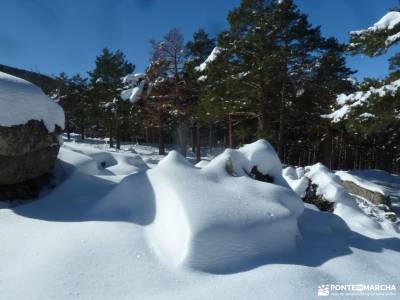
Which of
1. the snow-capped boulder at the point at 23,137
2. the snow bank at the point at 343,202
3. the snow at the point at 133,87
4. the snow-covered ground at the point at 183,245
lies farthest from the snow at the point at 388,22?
the snow at the point at 133,87

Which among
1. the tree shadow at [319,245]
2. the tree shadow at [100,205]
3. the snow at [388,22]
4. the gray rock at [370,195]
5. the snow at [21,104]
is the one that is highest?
the snow at [388,22]

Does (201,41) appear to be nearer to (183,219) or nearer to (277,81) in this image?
(277,81)

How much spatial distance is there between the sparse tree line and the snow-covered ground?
5.15 meters

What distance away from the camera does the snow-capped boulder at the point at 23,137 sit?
181 inches

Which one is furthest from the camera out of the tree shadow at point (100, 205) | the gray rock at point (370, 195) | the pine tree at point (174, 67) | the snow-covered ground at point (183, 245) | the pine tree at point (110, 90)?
the pine tree at point (110, 90)

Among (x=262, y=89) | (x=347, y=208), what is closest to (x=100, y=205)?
(x=347, y=208)

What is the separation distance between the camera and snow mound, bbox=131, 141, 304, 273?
9.50ft

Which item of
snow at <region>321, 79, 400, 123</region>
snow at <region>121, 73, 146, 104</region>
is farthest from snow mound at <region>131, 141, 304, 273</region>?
snow at <region>121, 73, 146, 104</region>

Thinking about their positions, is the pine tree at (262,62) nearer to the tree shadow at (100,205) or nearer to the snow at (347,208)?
the snow at (347,208)

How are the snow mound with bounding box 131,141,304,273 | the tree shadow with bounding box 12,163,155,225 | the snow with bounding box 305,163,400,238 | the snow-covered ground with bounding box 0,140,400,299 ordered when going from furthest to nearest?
the snow with bounding box 305,163,400,238 → the tree shadow with bounding box 12,163,155,225 → the snow mound with bounding box 131,141,304,273 → the snow-covered ground with bounding box 0,140,400,299

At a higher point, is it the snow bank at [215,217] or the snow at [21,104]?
the snow at [21,104]

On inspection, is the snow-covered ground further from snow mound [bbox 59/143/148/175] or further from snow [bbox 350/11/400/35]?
snow [bbox 350/11/400/35]

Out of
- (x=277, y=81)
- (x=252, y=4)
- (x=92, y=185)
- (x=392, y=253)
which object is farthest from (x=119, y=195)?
(x=252, y=4)

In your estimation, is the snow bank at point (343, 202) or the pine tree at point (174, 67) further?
the pine tree at point (174, 67)
